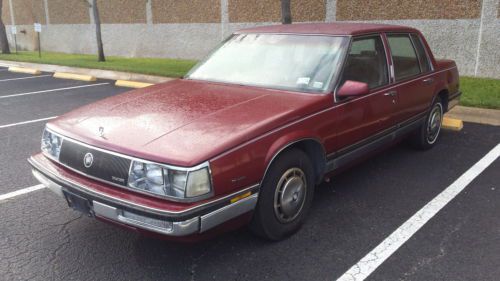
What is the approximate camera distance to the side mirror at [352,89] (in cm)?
359

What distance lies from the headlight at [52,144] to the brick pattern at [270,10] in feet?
34.4

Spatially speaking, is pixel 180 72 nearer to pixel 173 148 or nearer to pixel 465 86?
pixel 465 86

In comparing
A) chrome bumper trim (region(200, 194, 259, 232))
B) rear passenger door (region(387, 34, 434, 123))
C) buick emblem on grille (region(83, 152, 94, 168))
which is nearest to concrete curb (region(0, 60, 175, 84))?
rear passenger door (region(387, 34, 434, 123))

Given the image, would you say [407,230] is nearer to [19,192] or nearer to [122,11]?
[19,192]

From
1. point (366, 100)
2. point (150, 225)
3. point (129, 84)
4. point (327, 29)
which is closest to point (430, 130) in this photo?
point (366, 100)

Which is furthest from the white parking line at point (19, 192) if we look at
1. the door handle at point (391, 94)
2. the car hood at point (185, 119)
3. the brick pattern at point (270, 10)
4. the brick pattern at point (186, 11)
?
the brick pattern at point (186, 11)

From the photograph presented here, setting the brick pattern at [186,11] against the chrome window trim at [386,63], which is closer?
the chrome window trim at [386,63]

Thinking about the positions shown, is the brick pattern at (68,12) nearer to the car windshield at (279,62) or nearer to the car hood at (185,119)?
the car windshield at (279,62)

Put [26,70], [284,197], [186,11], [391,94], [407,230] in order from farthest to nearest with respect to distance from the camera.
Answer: [186,11] → [26,70] → [391,94] → [407,230] → [284,197]

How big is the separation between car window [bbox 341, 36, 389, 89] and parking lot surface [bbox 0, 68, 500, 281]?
1065mm

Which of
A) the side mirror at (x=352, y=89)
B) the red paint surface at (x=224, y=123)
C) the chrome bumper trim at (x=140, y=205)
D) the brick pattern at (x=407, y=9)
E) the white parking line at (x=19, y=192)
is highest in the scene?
the brick pattern at (x=407, y=9)

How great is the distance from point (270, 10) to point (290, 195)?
37.2ft

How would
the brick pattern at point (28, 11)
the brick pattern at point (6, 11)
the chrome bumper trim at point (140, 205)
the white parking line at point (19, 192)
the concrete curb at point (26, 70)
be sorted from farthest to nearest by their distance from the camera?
the brick pattern at point (6, 11)
the brick pattern at point (28, 11)
the concrete curb at point (26, 70)
the white parking line at point (19, 192)
the chrome bumper trim at point (140, 205)

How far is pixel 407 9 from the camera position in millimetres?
11055
